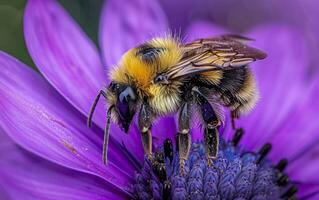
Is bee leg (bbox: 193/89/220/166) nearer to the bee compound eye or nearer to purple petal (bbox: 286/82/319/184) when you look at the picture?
the bee compound eye

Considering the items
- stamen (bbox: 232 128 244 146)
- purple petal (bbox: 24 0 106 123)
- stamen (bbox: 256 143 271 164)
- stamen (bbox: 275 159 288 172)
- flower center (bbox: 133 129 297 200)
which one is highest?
purple petal (bbox: 24 0 106 123)

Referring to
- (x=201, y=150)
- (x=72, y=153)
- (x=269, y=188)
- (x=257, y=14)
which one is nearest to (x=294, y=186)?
(x=269, y=188)

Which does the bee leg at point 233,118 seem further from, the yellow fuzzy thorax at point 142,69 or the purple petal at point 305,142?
the yellow fuzzy thorax at point 142,69

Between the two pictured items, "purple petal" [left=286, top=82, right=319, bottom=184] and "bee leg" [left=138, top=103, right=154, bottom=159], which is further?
"purple petal" [left=286, top=82, right=319, bottom=184]

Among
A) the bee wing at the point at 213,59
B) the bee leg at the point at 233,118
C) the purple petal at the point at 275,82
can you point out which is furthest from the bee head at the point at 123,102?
the purple petal at the point at 275,82

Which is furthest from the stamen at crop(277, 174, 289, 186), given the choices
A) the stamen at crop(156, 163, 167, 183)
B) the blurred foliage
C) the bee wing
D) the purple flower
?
the blurred foliage

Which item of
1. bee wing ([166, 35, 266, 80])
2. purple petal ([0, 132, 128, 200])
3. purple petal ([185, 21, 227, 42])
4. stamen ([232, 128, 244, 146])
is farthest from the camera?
purple petal ([185, 21, 227, 42])

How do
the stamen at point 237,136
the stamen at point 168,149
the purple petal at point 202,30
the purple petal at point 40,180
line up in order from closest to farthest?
the purple petal at point 40,180 < the stamen at point 168,149 < the stamen at point 237,136 < the purple petal at point 202,30

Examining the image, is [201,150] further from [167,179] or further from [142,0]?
[142,0]
